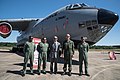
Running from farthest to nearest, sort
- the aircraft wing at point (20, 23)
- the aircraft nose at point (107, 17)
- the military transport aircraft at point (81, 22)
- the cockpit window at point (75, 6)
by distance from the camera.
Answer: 1. the aircraft wing at point (20, 23)
2. the cockpit window at point (75, 6)
3. the military transport aircraft at point (81, 22)
4. the aircraft nose at point (107, 17)

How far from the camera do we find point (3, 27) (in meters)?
17.9

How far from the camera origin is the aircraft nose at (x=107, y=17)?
36.2ft

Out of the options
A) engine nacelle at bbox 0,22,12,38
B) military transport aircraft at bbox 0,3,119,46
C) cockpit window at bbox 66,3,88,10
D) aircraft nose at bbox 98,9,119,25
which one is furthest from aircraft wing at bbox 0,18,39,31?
aircraft nose at bbox 98,9,119,25

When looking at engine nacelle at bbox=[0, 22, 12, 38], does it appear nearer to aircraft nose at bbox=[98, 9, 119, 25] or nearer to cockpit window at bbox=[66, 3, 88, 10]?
cockpit window at bbox=[66, 3, 88, 10]

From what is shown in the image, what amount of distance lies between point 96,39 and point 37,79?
6040 mm

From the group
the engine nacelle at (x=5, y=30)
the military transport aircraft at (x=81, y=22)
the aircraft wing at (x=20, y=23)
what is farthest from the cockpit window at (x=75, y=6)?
the aircraft wing at (x=20, y=23)

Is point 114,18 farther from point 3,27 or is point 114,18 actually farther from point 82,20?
point 3,27

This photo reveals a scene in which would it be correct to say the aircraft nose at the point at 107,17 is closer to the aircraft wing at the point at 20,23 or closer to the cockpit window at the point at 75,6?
the cockpit window at the point at 75,6

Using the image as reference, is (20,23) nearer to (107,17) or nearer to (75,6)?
(75,6)

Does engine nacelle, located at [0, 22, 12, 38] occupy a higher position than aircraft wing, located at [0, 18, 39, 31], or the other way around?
aircraft wing, located at [0, 18, 39, 31]

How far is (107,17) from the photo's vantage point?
11055 mm

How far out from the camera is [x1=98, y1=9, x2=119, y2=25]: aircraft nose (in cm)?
1105

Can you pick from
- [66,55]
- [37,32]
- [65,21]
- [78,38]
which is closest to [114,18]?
[78,38]

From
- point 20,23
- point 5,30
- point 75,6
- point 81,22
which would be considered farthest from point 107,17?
point 20,23
